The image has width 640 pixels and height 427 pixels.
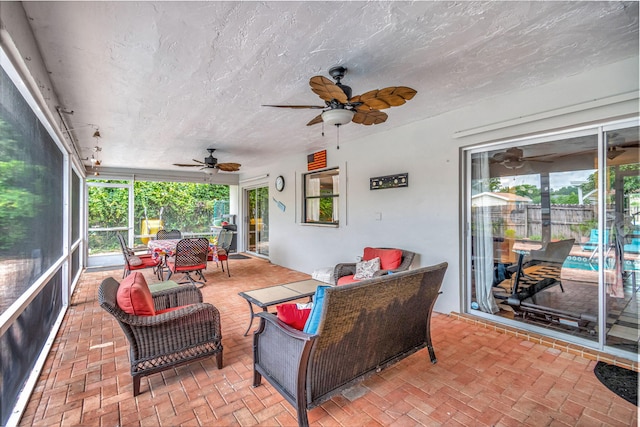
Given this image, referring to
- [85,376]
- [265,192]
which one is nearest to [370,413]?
[85,376]

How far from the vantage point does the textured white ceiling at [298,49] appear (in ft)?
5.77

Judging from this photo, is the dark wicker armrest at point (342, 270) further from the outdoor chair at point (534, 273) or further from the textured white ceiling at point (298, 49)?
the textured white ceiling at point (298, 49)

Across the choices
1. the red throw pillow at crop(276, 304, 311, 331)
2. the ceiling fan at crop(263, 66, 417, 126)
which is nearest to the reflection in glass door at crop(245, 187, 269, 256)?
the ceiling fan at crop(263, 66, 417, 126)

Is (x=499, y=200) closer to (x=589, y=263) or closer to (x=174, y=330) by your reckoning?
(x=589, y=263)

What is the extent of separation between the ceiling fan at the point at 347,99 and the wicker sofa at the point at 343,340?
4.24 feet

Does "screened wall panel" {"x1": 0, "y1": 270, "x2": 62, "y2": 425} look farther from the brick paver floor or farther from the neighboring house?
the neighboring house

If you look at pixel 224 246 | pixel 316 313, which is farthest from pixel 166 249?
pixel 316 313

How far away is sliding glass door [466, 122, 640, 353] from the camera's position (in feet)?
8.27

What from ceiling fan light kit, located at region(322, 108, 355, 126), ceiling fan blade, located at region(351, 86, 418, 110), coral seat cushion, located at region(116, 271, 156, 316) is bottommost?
coral seat cushion, located at region(116, 271, 156, 316)

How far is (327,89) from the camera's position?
2102mm

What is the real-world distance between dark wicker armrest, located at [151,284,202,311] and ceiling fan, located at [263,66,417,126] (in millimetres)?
1954

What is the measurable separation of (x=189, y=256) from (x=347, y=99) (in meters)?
3.86

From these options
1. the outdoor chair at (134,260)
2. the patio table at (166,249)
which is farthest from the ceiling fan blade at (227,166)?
the outdoor chair at (134,260)

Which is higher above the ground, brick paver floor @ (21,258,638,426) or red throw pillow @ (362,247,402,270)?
red throw pillow @ (362,247,402,270)
